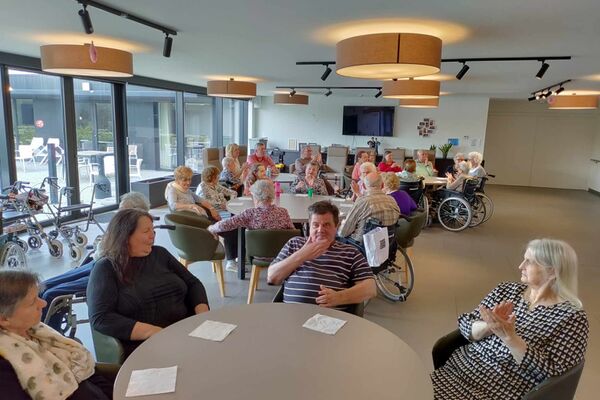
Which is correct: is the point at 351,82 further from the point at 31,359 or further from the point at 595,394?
the point at 31,359

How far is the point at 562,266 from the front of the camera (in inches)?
69.1

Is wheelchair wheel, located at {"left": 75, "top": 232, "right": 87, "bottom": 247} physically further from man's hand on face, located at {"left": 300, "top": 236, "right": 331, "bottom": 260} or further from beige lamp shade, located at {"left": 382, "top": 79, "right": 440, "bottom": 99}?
beige lamp shade, located at {"left": 382, "top": 79, "right": 440, "bottom": 99}

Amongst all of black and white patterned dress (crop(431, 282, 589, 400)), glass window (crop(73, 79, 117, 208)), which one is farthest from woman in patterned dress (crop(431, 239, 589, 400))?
glass window (crop(73, 79, 117, 208))

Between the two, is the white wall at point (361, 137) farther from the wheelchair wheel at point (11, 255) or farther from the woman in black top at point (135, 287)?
the woman in black top at point (135, 287)

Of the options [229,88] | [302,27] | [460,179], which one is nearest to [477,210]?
[460,179]

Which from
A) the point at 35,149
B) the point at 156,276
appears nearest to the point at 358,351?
the point at 156,276

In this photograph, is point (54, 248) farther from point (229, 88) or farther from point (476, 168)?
point (476, 168)

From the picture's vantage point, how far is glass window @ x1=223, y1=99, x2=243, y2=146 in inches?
481

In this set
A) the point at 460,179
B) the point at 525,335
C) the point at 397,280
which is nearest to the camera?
the point at 525,335

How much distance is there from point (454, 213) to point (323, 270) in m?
5.20

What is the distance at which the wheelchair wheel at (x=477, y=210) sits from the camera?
23.6 ft

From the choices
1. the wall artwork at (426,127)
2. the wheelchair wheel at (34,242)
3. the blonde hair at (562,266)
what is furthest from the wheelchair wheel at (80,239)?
the wall artwork at (426,127)

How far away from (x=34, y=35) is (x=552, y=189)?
1269 centimetres

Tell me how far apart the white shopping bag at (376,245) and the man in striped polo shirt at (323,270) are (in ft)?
3.48
